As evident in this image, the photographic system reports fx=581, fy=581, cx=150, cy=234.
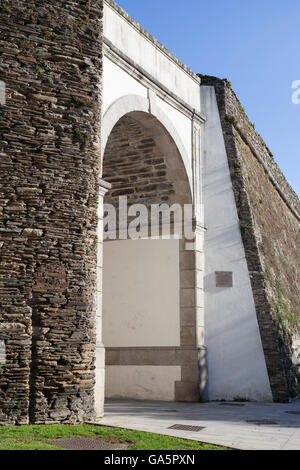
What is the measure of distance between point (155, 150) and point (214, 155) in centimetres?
148

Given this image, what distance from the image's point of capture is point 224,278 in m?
11.0

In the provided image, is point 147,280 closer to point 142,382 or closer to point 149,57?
point 142,382

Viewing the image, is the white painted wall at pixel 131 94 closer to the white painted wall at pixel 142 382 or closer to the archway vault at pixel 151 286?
the archway vault at pixel 151 286

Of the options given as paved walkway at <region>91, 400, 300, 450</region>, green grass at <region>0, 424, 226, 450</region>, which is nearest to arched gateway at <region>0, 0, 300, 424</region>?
green grass at <region>0, 424, 226, 450</region>

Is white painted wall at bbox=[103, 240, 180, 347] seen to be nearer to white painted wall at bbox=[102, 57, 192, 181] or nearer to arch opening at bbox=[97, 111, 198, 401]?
arch opening at bbox=[97, 111, 198, 401]

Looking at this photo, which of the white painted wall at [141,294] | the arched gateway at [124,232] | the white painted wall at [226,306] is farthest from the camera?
the white painted wall at [141,294]

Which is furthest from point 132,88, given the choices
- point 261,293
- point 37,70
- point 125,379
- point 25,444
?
point 25,444

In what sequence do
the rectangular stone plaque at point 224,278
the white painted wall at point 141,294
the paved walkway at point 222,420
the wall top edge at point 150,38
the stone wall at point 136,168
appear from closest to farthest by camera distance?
the paved walkway at point 222,420, the wall top edge at point 150,38, the white painted wall at point 141,294, the stone wall at point 136,168, the rectangular stone plaque at point 224,278

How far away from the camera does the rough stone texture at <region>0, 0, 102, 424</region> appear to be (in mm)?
6574

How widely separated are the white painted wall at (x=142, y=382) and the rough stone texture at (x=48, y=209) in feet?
12.0

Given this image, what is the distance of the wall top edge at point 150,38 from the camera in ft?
30.0

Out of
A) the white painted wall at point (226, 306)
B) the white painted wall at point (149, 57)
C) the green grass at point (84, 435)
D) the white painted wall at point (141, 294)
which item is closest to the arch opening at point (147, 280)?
the white painted wall at point (141, 294)

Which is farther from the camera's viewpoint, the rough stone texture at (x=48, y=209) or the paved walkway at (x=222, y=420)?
the rough stone texture at (x=48, y=209)

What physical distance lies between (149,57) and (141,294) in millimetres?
4372
